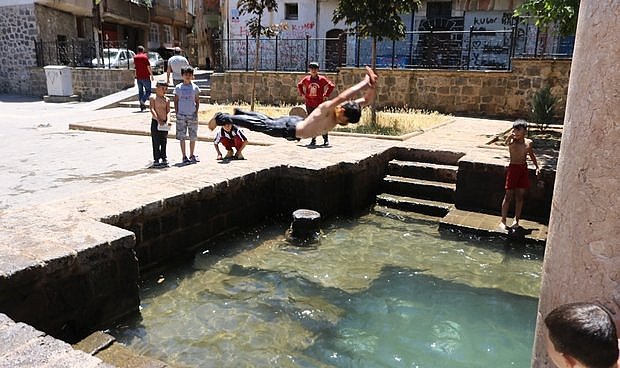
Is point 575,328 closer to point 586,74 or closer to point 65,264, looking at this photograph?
point 586,74

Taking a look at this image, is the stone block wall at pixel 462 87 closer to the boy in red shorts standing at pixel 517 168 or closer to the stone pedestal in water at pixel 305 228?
the boy in red shorts standing at pixel 517 168

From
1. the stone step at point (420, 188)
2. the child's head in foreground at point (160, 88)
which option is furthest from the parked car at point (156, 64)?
the stone step at point (420, 188)

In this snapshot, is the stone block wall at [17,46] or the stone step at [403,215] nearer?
the stone step at [403,215]

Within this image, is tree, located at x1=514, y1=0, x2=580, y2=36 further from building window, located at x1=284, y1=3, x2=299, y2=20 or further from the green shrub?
building window, located at x1=284, y1=3, x2=299, y2=20

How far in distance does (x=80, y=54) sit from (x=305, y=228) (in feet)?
71.5

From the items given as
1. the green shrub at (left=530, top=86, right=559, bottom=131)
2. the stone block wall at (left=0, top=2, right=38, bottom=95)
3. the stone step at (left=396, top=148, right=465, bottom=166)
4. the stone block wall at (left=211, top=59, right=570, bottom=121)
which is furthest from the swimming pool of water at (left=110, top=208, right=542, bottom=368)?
the stone block wall at (left=0, top=2, right=38, bottom=95)

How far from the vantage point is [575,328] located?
1.78m

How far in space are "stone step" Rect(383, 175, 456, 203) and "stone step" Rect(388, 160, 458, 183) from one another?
11 cm

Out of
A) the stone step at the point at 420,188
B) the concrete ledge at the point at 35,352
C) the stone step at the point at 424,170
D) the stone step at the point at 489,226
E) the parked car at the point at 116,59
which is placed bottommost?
the stone step at the point at 489,226

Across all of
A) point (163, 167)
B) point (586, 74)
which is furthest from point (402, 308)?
point (163, 167)

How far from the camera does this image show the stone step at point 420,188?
846 cm

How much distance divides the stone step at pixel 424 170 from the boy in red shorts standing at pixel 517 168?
1.53 metres

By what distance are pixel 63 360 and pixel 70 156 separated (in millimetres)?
8229

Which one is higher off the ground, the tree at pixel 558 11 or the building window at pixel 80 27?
the building window at pixel 80 27
